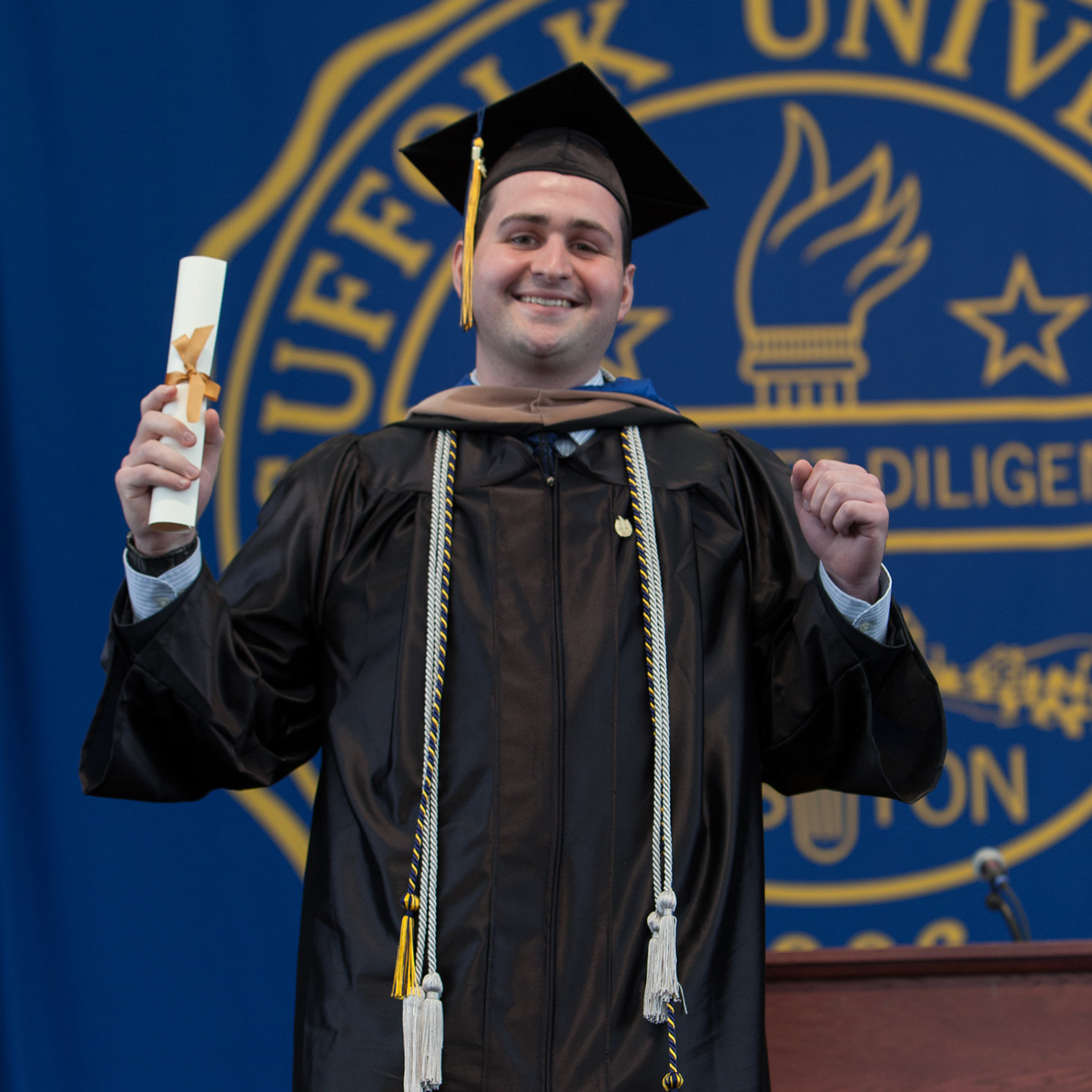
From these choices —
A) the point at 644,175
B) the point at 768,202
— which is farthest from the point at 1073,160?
the point at 644,175

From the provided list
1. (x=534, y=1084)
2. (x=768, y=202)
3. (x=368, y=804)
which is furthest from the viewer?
(x=768, y=202)

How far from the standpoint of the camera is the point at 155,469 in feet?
3.75

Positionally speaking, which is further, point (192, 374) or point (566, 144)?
point (566, 144)

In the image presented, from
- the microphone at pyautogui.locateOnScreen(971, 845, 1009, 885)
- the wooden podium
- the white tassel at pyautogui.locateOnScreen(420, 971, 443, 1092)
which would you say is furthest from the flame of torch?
the white tassel at pyautogui.locateOnScreen(420, 971, 443, 1092)

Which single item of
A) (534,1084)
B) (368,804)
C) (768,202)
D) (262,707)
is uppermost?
(768,202)

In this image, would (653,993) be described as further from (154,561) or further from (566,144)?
(566,144)

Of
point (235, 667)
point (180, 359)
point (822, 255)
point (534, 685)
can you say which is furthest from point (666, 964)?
point (822, 255)

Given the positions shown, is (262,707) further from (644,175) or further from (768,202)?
(768,202)

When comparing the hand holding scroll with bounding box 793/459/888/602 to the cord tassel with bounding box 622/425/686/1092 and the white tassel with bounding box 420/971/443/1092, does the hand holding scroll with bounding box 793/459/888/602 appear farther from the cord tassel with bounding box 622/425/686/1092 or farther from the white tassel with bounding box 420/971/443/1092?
the white tassel with bounding box 420/971/443/1092

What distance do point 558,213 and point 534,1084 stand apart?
1.08 m

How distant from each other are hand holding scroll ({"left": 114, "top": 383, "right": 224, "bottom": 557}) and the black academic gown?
9 centimetres

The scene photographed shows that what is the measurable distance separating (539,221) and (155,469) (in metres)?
0.67

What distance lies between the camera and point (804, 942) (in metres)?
2.43

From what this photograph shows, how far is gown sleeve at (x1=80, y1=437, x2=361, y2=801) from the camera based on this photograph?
1261 millimetres
